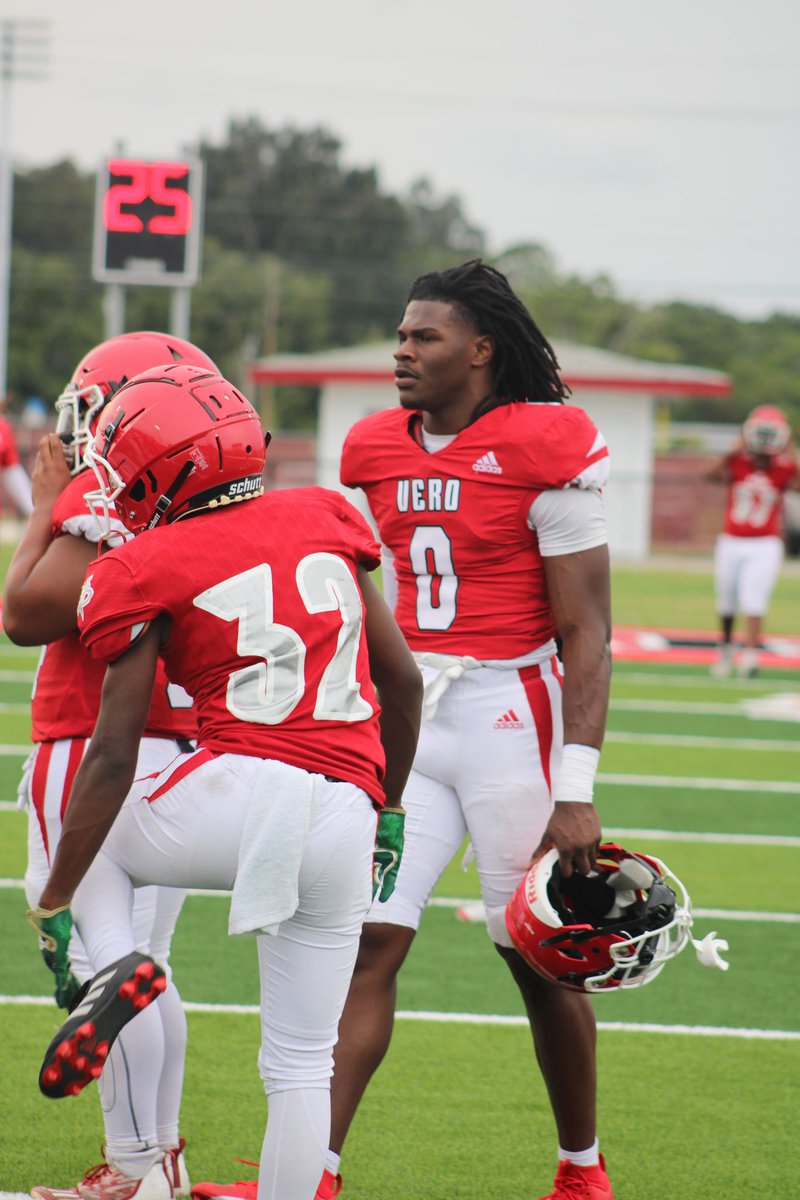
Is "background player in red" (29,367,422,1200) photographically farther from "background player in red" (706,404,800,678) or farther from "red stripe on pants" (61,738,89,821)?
"background player in red" (706,404,800,678)

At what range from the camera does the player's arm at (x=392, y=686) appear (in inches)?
118

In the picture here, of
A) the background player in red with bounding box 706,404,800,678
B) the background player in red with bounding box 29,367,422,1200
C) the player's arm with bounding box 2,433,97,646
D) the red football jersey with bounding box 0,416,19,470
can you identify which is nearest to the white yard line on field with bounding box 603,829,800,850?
the player's arm with bounding box 2,433,97,646

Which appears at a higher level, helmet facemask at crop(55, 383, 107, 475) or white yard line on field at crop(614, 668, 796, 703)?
helmet facemask at crop(55, 383, 107, 475)

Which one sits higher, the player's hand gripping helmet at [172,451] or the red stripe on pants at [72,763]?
the player's hand gripping helmet at [172,451]

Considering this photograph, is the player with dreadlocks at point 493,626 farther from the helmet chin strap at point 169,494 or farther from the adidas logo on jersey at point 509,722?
the helmet chin strap at point 169,494

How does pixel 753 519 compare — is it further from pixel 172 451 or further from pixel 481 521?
pixel 172 451

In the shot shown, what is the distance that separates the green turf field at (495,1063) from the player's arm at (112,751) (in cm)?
129

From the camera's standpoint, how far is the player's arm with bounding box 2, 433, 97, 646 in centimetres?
311

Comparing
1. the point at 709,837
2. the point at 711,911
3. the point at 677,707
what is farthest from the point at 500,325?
the point at 677,707

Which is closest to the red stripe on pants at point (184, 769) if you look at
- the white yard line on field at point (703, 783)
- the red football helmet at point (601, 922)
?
the red football helmet at point (601, 922)

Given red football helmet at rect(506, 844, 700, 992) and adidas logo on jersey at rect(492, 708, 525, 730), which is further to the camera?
adidas logo on jersey at rect(492, 708, 525, 730)

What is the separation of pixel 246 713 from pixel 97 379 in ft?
3.63

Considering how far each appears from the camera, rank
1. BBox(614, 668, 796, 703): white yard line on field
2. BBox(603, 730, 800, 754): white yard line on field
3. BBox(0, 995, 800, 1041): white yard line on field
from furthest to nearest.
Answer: BBox(614, 668, 796, 703): white yard line on field < BBox(603, 730, 800, 754): white yard line on field < BBox(0, 995, 800, 1041): white yard line on field

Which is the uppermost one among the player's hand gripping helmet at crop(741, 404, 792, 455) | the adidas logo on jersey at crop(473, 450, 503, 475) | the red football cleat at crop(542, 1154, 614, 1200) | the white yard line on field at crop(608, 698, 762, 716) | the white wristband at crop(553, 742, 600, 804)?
the player's hand gripping helmet at crop(741, 404, 792, 455)
